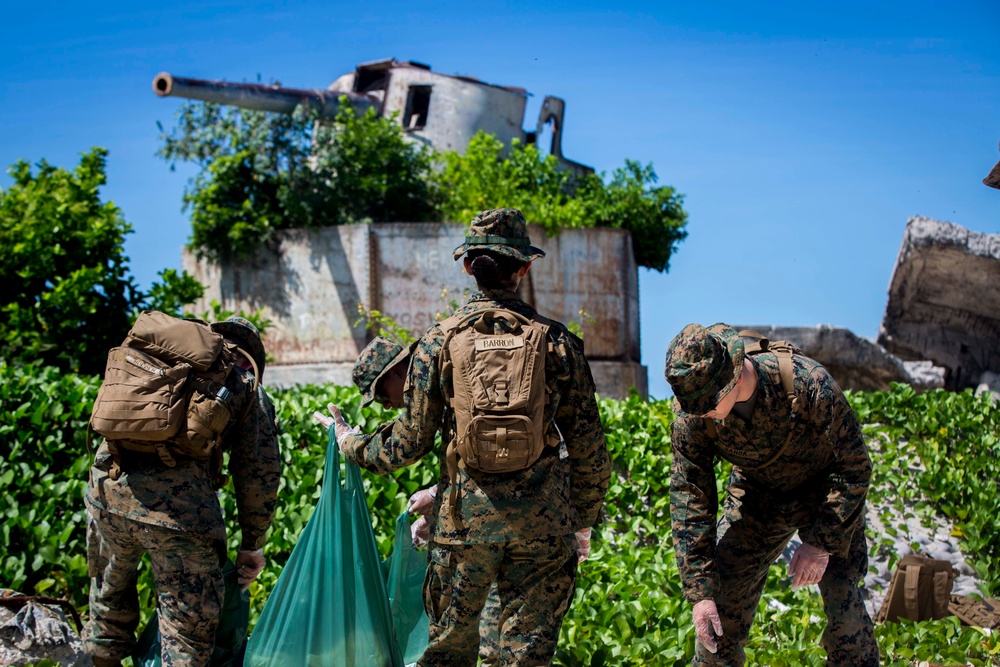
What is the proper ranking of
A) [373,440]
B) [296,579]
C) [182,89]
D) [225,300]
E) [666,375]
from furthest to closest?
[225,300] → [182,89] → [296,579] → [373,440] → [666,375]

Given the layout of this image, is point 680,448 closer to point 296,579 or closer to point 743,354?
point 743,354

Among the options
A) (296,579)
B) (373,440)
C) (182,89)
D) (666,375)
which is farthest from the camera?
(182,89)

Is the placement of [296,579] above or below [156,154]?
below

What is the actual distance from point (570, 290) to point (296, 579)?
44.2 feet

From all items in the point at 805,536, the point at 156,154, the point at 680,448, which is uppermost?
the point at 156,154

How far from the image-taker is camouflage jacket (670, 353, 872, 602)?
13.3ft

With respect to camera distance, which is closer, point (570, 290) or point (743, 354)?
point (743, 354)

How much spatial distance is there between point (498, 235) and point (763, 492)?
1546mm

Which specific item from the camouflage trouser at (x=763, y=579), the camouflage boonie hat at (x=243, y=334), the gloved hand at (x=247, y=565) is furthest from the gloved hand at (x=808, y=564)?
→ the camouflage boonie hat at (x=243, y=334)

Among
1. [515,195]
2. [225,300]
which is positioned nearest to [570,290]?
[515,195]

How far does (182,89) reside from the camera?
16.8 m

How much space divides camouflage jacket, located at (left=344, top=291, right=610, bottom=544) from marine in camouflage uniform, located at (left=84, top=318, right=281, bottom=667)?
2.08ft

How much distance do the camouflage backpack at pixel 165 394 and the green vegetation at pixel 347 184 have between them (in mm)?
13021

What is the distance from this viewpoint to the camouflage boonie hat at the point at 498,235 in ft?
13.0
